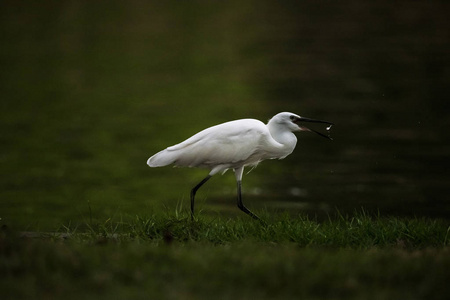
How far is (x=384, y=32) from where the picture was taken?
34188 mm

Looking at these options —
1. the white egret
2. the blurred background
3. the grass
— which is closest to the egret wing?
the white egret

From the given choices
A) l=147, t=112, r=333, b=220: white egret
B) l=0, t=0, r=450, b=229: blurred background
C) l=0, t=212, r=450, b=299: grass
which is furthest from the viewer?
l=0, t=0, r=450, b=229: blurred background

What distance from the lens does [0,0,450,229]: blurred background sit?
14406 mm

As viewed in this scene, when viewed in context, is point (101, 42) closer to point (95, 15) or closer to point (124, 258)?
point (95, 15)

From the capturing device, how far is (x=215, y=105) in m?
22.1

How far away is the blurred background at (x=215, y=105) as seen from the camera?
47.3 ft

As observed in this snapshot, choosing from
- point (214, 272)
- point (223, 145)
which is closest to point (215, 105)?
point (223, 145)

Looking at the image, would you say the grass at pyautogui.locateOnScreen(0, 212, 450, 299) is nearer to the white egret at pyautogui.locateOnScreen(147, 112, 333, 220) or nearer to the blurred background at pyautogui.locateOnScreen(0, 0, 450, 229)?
the white egret at pyautogui.locateOnScreen(147, 112, 333, 220)

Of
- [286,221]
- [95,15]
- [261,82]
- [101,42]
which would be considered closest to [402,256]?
[286,221]

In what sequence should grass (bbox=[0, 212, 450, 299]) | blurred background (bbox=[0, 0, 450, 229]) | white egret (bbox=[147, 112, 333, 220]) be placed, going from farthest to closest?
blurred background (bbox=[0, 0, 450, 229]), white egret (bbox=[147, 112, 333, 220]), grass (bbox=[0, 212, 450, 299])

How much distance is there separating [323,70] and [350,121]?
784 cm

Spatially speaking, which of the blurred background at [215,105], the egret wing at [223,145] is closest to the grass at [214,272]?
the egret wing at [223,145]

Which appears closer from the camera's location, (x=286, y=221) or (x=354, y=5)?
Answer: (x=286, y=221)

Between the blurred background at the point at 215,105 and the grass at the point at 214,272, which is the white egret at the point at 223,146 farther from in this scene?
the grass at the point at 214,272
